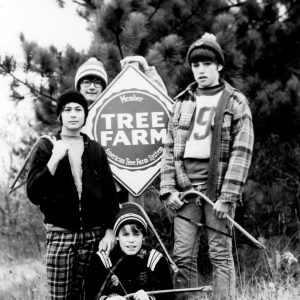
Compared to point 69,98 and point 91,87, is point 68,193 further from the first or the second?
point 91,87

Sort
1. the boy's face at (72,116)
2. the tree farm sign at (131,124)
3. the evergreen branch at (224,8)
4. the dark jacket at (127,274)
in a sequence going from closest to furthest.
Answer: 1. the dark jacket at (127,274)
2. the boy's face at (72,116)
3. the tree farm sign at (131,124)
4. the evergreen branch at (224,8)

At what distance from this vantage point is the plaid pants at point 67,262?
3.32 m

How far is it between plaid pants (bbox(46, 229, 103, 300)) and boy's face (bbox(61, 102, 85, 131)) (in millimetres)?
681

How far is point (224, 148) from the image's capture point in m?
3.44

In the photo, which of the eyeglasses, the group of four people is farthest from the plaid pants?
the eyeglasses

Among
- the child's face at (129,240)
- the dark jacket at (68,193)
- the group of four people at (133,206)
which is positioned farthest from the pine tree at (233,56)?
the child's face at (129,240)

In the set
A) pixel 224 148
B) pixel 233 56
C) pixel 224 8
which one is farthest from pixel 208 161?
pixel 224 8

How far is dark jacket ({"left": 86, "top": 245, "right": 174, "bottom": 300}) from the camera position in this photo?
3.15 m

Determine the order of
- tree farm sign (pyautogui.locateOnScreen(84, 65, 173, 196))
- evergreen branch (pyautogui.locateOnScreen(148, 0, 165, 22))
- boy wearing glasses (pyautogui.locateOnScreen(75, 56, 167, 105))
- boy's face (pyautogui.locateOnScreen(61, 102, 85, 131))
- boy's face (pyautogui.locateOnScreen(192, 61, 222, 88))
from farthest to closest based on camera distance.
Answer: evergreen branch (pyautogui.locateOnScreen(148, 0, 165, 22)) → boy wearing glasses (pyautogui.locateOnScreen(75, 56, 167, 105)) → tree farm sign (pyautogui.locateOnScreen(84, 65, 173, 196)) → boy's face (pyautogui.locateOnScreen(192, 61, 222, 88)) → boy's face (pyautogui.locateOnScreen(61, 102, 85, 131))

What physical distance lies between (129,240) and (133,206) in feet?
1.28

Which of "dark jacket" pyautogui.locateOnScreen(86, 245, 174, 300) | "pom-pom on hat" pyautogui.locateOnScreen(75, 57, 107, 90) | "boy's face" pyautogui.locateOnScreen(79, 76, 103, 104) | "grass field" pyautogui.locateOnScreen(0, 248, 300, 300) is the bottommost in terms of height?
"grass field" pyautogui.locateOnScreen(0, 248, 300, 300)

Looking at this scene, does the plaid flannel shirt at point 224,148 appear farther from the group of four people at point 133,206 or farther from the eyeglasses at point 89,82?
A: the eyeglasses at point 89,82

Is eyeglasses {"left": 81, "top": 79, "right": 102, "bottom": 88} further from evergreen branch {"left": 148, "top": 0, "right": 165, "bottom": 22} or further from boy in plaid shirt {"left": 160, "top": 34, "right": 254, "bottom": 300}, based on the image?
evergreen branch {"left": 148, "top": 0, "right": 165, "bottom": 22}

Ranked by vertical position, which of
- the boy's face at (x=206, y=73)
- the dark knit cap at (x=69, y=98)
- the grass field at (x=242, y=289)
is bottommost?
the grass field at (x=242, y=289)
